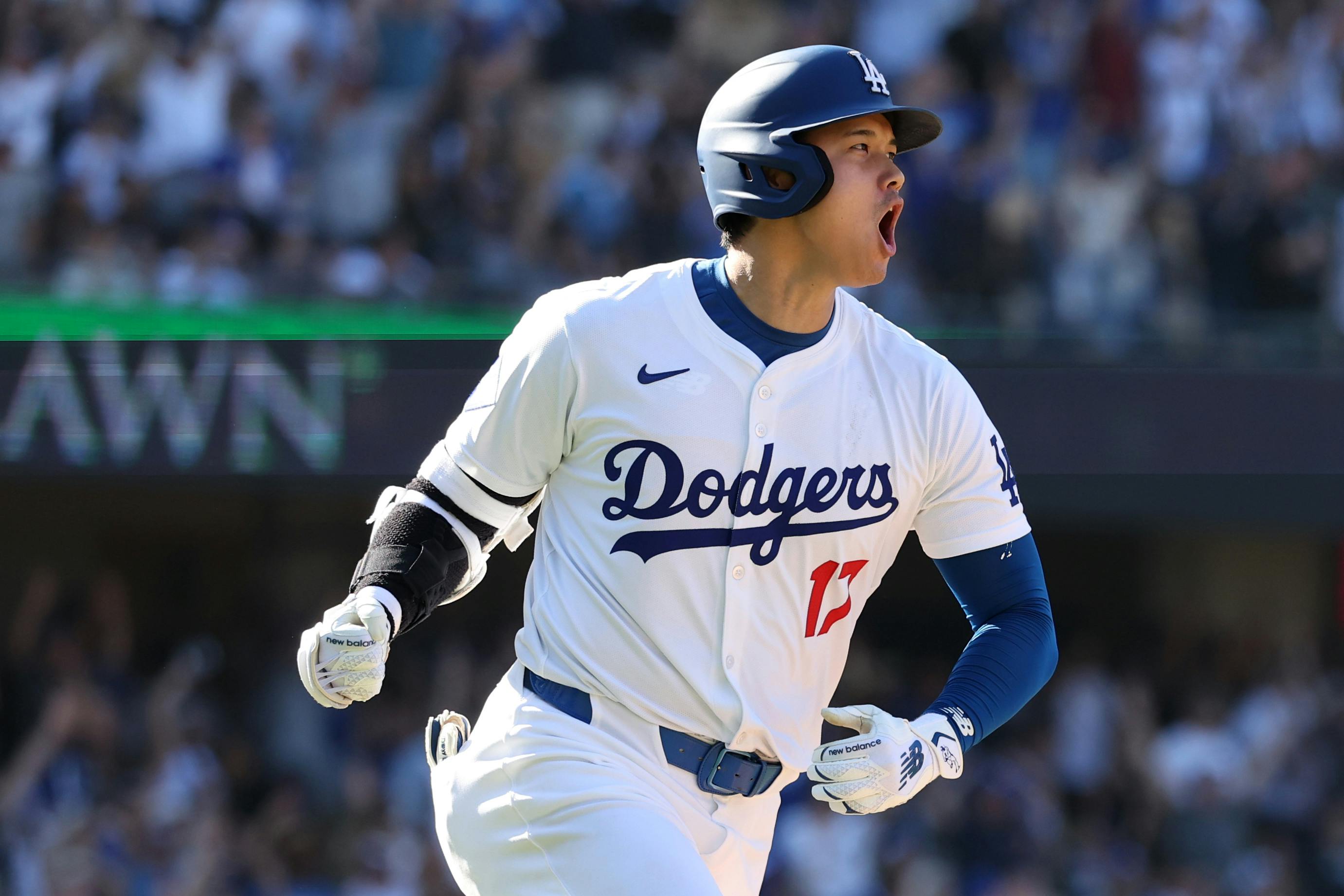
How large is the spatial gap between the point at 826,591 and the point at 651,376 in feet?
1.57

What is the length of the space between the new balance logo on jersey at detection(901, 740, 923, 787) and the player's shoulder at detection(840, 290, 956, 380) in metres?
0.67

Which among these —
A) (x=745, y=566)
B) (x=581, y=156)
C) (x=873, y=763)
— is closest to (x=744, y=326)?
(x=745, y=566)

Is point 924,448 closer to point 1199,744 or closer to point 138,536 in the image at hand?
point 1199,744

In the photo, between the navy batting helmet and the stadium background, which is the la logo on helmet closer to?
the navy batting helmet

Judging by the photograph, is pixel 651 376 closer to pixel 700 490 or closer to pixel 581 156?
pixel 700 490

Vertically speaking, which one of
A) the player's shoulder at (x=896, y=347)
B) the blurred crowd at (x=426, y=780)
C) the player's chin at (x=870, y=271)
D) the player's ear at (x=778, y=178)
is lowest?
the blurred crowd at (x=426, y=780)

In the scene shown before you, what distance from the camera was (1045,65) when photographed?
9125mm

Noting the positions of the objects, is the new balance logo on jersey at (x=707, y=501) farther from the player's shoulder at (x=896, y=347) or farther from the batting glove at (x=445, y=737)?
the batting glove at (x=445, y=737)

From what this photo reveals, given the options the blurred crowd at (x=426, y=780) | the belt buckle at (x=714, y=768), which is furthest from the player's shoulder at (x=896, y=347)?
the blurred crowd at (x=426, y=780)

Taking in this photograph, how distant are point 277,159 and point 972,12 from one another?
3614mm

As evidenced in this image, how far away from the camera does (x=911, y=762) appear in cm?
287

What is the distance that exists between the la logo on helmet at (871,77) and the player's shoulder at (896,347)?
38 cm

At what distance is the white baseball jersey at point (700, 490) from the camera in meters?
2.97

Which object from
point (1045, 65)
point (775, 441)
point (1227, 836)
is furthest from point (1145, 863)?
point (775, 441)
